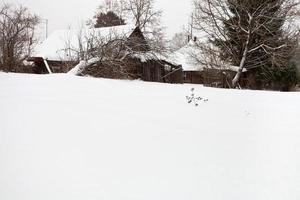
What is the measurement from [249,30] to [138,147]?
745 inches

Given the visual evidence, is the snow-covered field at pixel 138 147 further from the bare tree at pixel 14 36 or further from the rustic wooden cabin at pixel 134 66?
the bare tree at pixel 14 36

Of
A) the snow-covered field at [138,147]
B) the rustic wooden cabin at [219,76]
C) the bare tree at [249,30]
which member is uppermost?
the bare tree at [249,30]

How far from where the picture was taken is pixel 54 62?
76.7 feet

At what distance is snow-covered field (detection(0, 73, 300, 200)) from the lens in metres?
3.35

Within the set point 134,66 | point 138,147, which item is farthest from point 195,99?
point 134,66

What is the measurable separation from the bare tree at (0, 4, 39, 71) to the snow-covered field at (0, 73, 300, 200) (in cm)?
1159

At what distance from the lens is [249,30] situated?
21.2 metres

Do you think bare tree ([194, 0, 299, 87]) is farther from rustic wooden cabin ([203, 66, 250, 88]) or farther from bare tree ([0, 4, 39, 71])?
bare tree ([0, 4, 39, 71])

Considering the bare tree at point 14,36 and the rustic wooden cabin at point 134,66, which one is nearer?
the rustic wooden cabin at point 134,66

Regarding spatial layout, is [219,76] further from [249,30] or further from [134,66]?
[134,66]

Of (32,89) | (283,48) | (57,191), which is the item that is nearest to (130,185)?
(57,191)

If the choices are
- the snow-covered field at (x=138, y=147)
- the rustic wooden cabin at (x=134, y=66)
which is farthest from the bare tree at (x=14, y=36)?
the snow-covered field at (x=138, y=147)

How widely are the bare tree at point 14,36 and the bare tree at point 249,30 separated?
38.5 ft

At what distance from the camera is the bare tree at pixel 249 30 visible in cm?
2122
